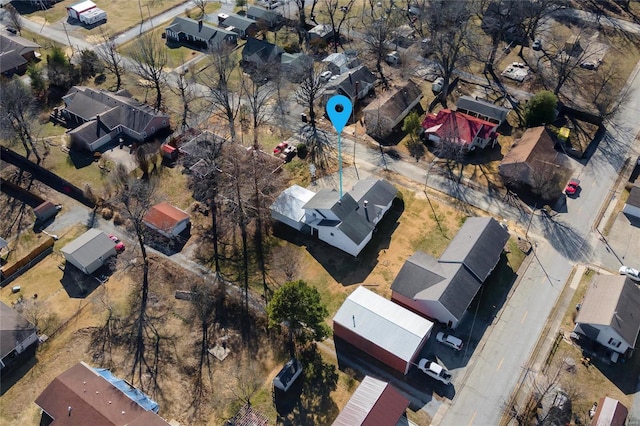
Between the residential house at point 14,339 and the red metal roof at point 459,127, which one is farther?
the red metal roof at point 459,127

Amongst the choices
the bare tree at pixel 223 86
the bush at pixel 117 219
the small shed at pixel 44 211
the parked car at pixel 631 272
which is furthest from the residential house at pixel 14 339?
the parked car at pixel 631 272

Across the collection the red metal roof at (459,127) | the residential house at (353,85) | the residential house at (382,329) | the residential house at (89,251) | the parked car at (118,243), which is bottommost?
the parked car at (118,243)

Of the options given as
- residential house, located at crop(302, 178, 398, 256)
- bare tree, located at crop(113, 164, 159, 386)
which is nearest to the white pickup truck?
residential house, located at crop(302, 178, 398, 256)

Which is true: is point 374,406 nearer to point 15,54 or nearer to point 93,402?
point 93,402

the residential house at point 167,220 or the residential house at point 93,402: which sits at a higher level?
the residential house at point 167,220

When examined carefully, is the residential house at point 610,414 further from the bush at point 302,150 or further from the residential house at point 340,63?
the residential house at point 340,63

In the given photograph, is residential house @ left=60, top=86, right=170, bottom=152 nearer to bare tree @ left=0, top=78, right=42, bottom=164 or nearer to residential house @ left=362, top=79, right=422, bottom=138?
bare tree @ left=0, top=78, right=42, bottom=164

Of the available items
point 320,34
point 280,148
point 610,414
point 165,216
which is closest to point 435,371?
point 610,414
